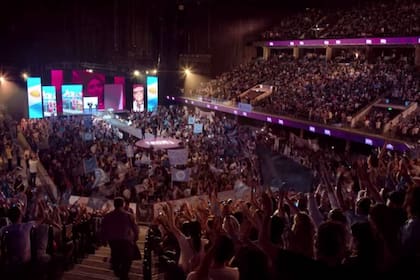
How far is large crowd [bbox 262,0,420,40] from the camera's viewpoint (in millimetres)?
28777

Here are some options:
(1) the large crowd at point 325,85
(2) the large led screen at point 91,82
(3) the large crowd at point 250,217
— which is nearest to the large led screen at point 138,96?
(2) the large led screen at point 91,82

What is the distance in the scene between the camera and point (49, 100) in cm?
3569

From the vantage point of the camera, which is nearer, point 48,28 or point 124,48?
point 48,28

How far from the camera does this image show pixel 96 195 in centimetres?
1347

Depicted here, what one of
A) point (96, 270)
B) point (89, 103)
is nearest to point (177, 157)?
point (96, 270)

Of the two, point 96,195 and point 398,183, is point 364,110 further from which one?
point 398,183

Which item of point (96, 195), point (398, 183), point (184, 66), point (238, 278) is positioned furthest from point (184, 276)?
point (184, 66)

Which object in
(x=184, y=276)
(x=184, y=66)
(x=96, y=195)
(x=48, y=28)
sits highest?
(x=48, y=28)

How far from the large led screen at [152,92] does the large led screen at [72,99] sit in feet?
18.3

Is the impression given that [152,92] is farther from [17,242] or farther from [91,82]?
[17,242]

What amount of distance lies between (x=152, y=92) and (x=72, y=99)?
6660 mm

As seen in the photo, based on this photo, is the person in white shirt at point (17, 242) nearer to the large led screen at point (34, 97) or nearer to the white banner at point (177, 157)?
the white banner at point (177, 157)

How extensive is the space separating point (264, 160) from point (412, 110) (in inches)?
337

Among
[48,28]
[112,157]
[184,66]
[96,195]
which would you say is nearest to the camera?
[96,195]
